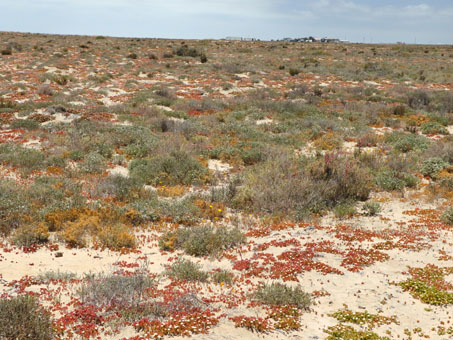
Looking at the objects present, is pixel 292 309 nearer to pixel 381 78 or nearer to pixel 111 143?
pixel 111 143

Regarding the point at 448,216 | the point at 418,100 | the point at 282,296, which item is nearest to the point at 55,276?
the point at 282,296

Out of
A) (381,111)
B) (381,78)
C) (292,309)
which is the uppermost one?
(381,78)

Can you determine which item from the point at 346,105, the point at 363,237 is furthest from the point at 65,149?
the point at 346,105

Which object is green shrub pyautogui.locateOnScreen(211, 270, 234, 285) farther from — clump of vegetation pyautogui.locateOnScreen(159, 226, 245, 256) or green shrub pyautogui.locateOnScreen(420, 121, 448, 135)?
green shrub pyautogui.locateOnScreen(420, 121, 448, 135)

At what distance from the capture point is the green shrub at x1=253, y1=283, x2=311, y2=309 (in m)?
5.38

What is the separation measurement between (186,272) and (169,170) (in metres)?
5.22

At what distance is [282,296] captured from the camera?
17.7 feet

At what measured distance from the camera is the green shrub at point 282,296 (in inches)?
212

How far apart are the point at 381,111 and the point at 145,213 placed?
16020 millimetres

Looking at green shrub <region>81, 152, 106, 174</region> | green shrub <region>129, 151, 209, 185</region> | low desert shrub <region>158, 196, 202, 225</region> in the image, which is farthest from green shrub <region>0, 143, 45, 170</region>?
→ low desert shrub <region>158, 196, 202, 225</region>

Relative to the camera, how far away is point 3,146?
40.5 ft

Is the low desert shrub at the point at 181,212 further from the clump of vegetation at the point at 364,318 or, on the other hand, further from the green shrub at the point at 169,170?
the clump of vegetation at the point at 364,318

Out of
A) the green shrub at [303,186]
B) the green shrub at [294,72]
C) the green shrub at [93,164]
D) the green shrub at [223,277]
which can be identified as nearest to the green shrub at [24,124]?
the green shrub at [93,164]

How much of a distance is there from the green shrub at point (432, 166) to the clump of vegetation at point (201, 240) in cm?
727
